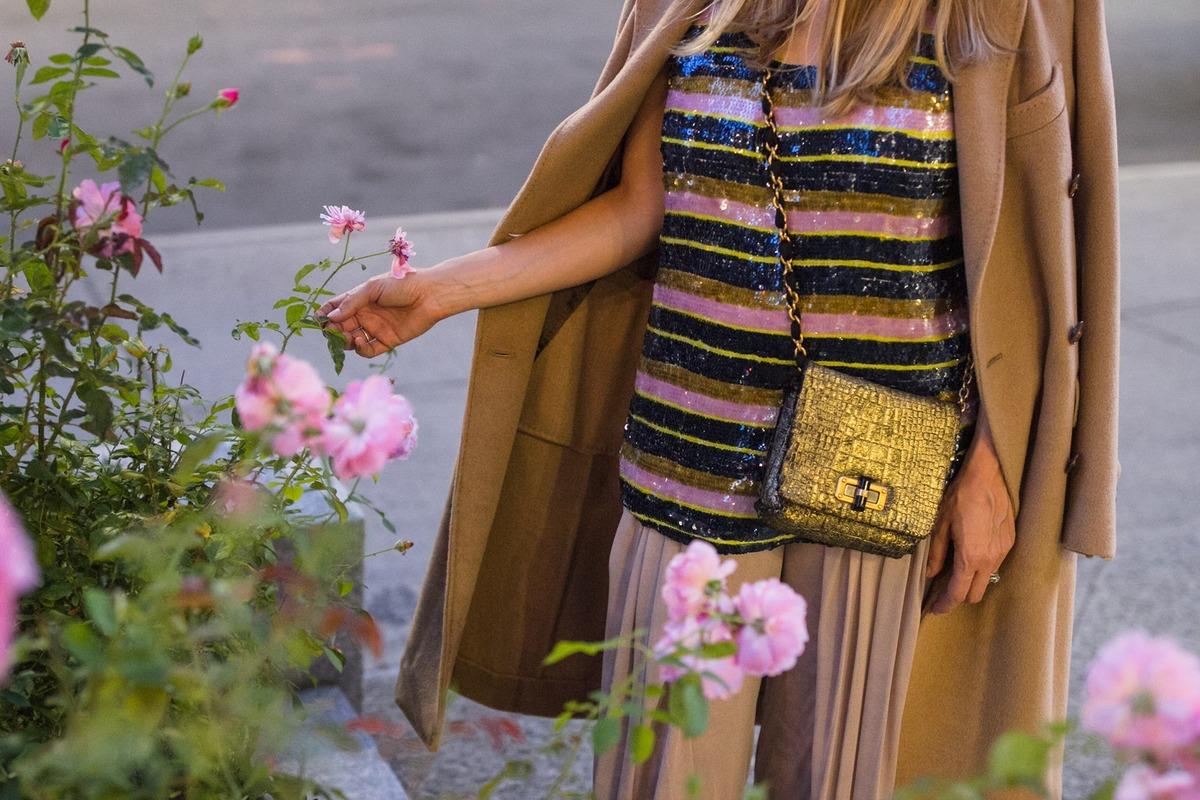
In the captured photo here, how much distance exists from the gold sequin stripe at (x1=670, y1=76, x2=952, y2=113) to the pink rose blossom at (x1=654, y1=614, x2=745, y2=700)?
97 cm

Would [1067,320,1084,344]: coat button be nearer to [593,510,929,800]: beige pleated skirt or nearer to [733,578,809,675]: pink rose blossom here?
[593,510,929,800]: beige pleated skirt

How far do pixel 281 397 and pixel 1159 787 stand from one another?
1.96ft

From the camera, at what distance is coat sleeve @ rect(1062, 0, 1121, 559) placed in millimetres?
1849

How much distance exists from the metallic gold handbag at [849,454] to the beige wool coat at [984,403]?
0.37 feet

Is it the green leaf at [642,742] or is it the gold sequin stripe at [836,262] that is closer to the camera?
the green leaf at [642,742]

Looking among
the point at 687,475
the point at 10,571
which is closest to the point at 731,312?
the point at 687,475

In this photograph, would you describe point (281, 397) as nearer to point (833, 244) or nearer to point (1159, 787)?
point (1159, 787)

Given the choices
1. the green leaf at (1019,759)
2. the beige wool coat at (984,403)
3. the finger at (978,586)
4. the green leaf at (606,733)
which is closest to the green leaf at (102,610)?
the green leaf at (606,733)

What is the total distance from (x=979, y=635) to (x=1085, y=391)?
1.31ft

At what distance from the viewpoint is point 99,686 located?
0.93 meters

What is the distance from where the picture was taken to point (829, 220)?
72.0 inches

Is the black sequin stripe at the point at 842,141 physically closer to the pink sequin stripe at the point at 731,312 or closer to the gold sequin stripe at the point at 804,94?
the gold sequin stripe at the point at 804,94

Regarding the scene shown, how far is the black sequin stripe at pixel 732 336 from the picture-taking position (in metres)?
1.87

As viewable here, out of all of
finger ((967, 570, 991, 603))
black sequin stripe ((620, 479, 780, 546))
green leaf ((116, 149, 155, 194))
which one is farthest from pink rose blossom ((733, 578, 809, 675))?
finger ((967, 570, 991, 603))
